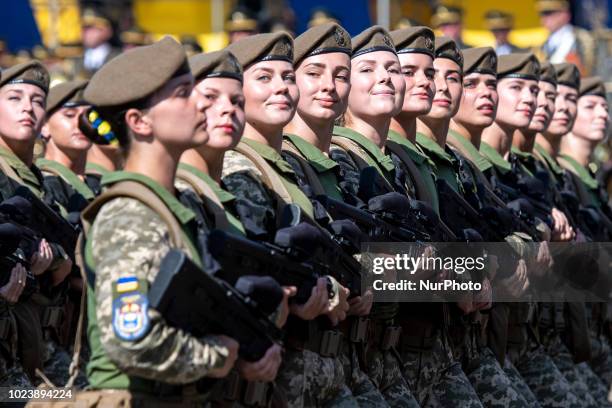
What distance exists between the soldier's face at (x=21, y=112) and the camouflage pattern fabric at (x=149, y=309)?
3.83 meters

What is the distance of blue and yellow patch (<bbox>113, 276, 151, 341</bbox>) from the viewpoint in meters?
5.65

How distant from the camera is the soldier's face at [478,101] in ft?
A: 34.4

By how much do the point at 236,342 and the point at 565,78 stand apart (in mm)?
7256

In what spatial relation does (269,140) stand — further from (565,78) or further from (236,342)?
(565,78)

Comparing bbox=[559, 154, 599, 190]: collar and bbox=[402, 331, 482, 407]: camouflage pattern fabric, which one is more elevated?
bbox=[402, 331, 482, 407]: camouflage pattern fabric

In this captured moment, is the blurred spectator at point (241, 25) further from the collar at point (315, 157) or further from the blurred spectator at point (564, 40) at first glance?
the collar at point (315, 157)

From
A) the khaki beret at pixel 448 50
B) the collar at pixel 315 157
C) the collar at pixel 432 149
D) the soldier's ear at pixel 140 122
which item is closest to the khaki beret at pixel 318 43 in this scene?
the collar at pixel 315 157

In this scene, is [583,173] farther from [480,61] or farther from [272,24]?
[272,24]

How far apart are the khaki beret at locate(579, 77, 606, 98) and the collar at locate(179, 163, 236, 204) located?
7.11 m

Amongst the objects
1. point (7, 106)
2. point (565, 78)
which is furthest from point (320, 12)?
point (7, 106)

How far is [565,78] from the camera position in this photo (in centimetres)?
1280

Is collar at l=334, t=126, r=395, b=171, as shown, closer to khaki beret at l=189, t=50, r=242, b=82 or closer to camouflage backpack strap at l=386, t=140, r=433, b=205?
camouflage backpack strap at l=386, t=140, r=433, b=205

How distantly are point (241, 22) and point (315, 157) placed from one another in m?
10.5

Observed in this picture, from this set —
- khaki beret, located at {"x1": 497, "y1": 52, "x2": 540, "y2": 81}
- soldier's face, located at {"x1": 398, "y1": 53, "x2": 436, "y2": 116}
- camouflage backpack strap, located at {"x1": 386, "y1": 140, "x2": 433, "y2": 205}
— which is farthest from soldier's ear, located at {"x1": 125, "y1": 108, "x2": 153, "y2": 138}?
khaki beret, located at {"x1": 497, "y1": 52, "x2": 540, "y2": 81}
